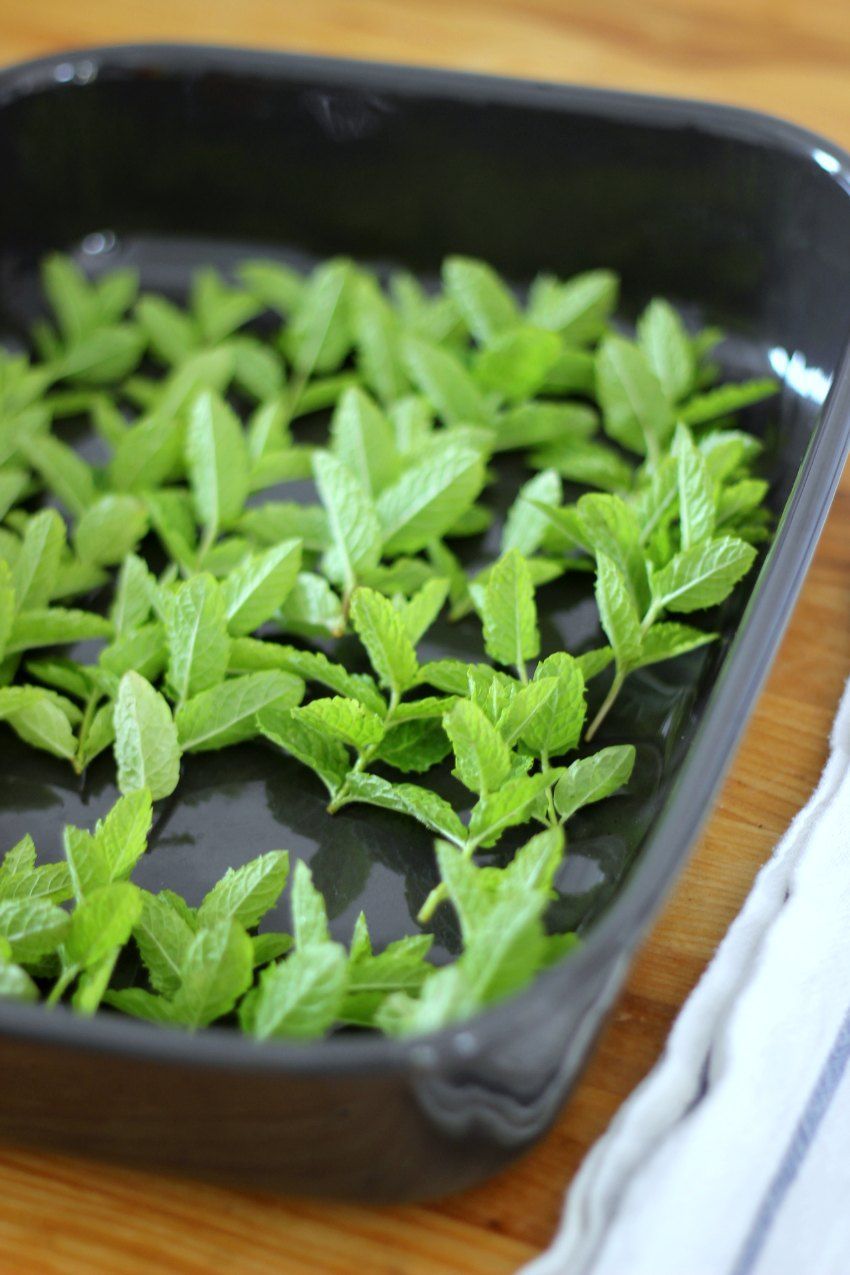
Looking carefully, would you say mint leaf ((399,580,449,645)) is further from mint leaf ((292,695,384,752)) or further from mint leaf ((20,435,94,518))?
mint leaf ((20,435,94,518))

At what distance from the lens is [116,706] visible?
1.55ft

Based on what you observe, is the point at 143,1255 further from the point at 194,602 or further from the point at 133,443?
the point at 133,443

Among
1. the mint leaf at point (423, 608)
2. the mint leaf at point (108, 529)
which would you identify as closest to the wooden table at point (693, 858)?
the mint leaf at point (423, 608)

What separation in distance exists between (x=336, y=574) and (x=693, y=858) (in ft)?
0.54

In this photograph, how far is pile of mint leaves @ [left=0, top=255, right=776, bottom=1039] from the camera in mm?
397

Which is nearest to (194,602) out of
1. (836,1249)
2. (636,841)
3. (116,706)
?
(116,706)

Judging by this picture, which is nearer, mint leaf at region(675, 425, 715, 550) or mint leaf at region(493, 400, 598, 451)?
mint leaf at region(675, 425, 715, 550)

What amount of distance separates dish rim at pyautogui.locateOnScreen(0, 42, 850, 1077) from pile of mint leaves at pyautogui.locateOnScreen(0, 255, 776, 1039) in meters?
0.03

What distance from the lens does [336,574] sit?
1.75ft

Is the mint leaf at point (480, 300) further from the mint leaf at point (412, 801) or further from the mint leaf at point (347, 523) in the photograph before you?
the mint leaf at point (412, 801)

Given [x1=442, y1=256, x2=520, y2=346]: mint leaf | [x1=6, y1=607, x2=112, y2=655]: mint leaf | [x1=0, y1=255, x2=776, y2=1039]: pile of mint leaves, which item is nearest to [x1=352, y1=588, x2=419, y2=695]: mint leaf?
[x1=0, y1=255, x2=776, y2=1039]: pile of mint leaves

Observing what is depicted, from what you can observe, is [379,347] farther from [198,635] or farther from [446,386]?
[198,635]

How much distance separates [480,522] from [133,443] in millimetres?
144

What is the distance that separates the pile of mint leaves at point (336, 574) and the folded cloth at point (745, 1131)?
53mm
